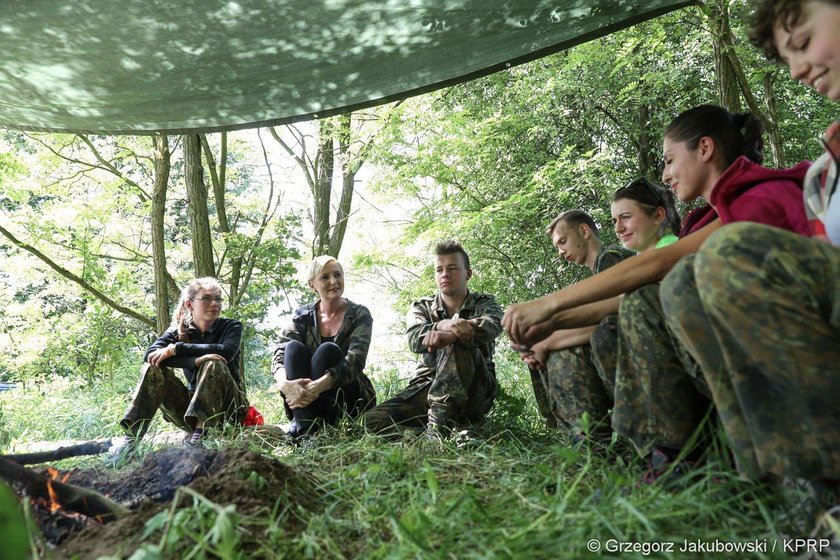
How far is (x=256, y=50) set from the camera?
2.98 meters

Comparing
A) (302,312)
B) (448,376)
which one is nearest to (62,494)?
(448,376)

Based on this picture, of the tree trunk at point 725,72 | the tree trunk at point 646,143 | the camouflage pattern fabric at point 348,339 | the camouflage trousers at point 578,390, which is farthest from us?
the tree trunk at point 646,143

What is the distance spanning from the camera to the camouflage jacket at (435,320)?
3.62m

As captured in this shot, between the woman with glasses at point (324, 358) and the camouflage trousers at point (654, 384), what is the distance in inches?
81.8

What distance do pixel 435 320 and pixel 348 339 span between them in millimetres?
591

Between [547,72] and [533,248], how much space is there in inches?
79.9

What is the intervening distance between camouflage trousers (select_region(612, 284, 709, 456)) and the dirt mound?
91 centimetres

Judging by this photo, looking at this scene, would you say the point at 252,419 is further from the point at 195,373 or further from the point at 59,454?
the point at 59,454

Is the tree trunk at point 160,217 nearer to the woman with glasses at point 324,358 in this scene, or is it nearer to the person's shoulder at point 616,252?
the woman with glasses at point 324,358

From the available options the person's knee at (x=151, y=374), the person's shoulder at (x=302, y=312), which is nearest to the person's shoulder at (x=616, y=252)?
the person's shoulder at (x=302, y=312)

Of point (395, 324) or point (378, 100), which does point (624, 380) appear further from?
point (395, 324)

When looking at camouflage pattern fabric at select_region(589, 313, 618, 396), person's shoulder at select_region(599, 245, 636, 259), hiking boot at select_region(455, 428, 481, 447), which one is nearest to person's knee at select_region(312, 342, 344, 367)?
hiking boot at select_region(455, 428, 481, 447)

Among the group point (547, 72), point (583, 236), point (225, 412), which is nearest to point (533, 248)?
point (547, 72)

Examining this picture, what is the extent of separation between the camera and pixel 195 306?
409 centimetres
